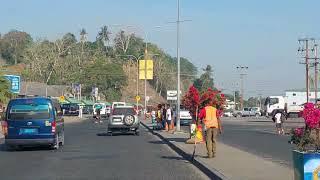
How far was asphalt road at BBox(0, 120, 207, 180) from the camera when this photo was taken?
15.7 meters

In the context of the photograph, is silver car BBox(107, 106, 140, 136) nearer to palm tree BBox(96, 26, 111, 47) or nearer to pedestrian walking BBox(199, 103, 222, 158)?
pedestrian walking BBox(199, 103, 222, 158)

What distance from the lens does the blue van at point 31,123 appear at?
24.1 metres

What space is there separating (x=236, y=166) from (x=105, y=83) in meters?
109

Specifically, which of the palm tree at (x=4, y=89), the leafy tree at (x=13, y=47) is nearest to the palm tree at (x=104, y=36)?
the leafy tree at (x=13, y=47)

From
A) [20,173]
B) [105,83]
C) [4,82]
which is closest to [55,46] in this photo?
[105,83]

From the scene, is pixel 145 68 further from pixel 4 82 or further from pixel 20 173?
pixel 20 173

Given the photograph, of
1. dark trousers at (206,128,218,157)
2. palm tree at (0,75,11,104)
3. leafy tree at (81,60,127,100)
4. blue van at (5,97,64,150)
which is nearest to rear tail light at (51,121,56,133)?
blue van at (5,97,64,150)

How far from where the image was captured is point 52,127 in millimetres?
24219

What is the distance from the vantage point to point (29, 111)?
24.4 meters

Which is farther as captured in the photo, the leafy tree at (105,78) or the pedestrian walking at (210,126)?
the leafy tree at (105,78)

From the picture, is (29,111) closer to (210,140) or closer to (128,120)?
(210,140)

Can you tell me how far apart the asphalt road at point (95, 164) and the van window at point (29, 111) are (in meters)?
1.40

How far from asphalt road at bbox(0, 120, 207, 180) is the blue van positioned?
0.49 meters

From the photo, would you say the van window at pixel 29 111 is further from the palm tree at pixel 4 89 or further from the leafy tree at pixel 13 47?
the leafy tree at pixel 13 47
